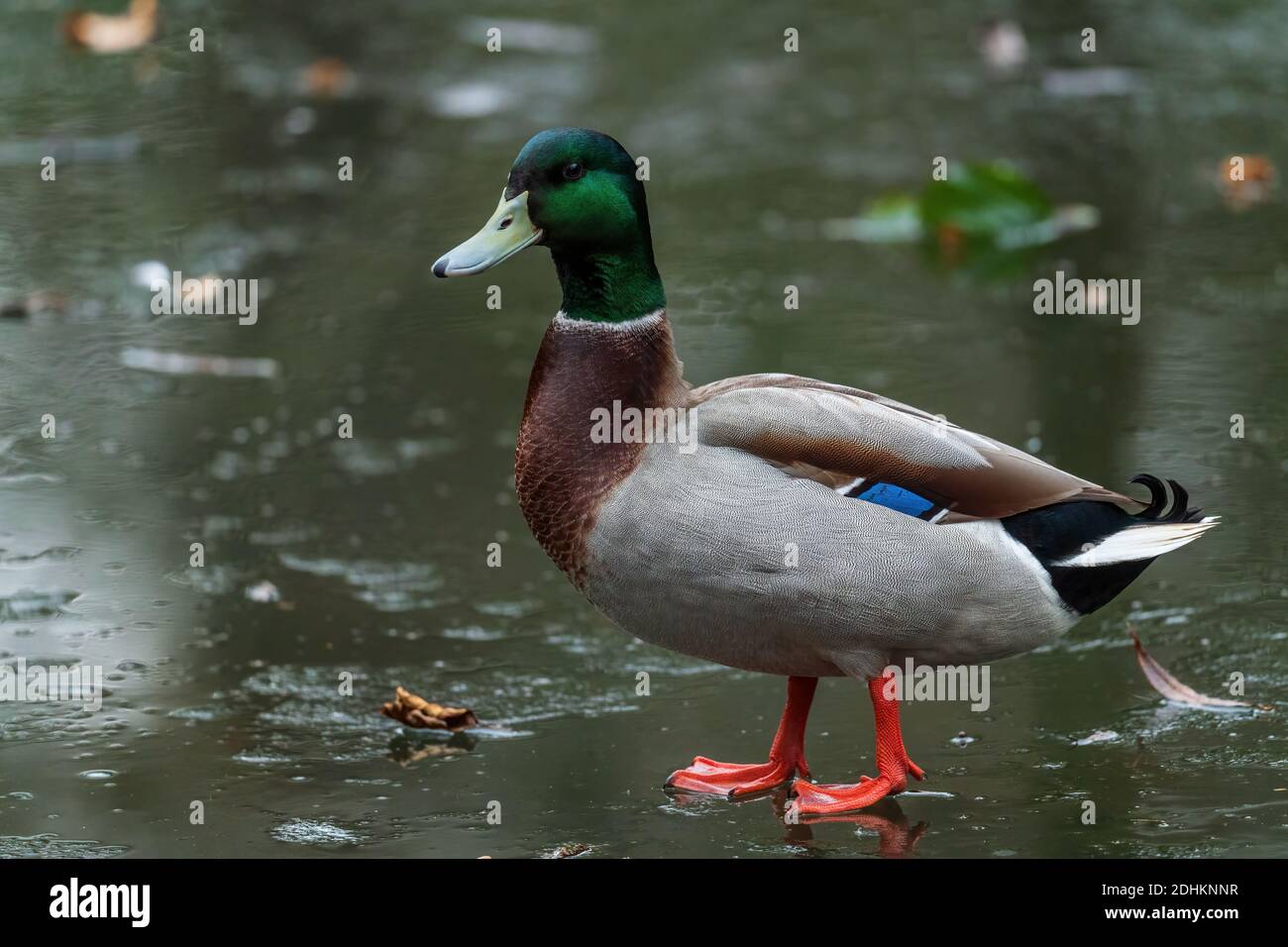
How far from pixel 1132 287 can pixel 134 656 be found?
175 inches

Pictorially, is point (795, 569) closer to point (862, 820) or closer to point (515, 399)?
point (862, 820)

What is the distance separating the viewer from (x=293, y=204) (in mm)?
8719

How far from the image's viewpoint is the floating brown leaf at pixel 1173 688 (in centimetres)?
425

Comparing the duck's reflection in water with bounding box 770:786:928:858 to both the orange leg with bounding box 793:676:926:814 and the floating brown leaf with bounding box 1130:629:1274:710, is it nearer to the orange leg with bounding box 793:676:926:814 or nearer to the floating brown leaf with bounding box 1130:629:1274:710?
the orange leg with bounding box 793:676:926:814

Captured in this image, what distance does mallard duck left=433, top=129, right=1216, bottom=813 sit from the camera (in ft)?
12.4

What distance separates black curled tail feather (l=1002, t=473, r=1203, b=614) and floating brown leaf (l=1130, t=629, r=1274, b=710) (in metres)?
0.45

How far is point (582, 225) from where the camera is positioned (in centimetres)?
405

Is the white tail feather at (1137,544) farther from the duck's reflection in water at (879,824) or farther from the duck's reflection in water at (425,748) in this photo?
the duck's reflection in water at (425,748)

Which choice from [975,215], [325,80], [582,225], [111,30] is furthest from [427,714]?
[111,30]

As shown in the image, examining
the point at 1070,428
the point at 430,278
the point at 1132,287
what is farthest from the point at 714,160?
the point at 1070,428

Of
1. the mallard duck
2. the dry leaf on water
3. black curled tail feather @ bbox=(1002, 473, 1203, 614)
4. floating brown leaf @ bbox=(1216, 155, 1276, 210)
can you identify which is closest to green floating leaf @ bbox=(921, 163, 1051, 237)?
floating brown leaf @ bbox=(1216, 155, 1276, 210)

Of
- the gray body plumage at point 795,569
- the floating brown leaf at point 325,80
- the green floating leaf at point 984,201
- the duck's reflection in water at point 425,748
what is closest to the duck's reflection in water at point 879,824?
the gray body plumage at point 795,569

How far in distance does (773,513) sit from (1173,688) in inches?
47.6

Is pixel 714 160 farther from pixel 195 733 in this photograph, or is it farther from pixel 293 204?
pixel 195 733
